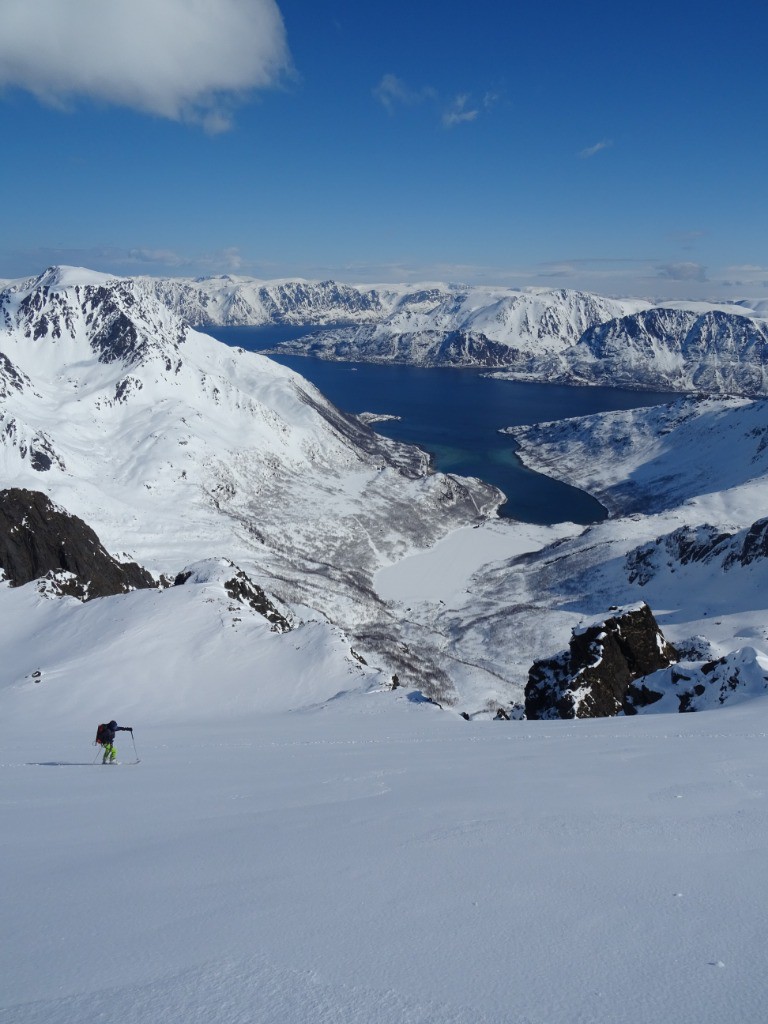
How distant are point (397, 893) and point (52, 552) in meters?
53.4

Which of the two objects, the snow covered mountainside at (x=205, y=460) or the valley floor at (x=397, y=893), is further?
the snow covered mountainside at (x=205, y=460)

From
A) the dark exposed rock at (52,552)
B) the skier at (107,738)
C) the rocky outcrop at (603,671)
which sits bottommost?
the rocky outcrop at (603,671)

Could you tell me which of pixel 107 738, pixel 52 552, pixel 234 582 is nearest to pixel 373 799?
pixel 107 738

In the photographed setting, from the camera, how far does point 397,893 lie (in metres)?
7.50

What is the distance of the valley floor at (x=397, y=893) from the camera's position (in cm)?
529

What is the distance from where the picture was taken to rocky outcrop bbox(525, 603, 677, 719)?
35156 mm

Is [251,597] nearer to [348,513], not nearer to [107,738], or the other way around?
[107,738]

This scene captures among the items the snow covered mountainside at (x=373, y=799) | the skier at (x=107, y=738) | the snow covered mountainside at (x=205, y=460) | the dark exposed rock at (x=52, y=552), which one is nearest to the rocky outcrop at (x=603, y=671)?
the snow covered mountainside at (x=373, y=799)

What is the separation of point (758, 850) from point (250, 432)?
143240 millimetres

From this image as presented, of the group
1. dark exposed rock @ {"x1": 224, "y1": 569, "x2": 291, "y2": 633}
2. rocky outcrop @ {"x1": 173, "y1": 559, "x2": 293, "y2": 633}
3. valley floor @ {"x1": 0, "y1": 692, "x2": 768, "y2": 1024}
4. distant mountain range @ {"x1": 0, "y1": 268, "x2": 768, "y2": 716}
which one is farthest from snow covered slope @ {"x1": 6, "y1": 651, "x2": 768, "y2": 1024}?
rocky outcrop @ {"x1": 173, "y1": 559, "x2": 293, "y2": 633}

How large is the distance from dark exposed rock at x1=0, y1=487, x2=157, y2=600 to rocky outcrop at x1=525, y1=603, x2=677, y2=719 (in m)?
36.4

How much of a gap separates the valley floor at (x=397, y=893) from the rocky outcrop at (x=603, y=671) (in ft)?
67.3

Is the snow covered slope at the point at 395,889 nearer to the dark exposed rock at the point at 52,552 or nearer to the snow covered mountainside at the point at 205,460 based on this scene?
the dark exposed rock at the point at 52,552

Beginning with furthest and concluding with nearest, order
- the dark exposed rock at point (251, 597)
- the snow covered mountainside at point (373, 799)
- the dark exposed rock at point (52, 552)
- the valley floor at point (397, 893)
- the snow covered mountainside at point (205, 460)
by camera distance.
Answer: the snow covered mountainside at point (205, 460)
the dark exposed rock at point (251, 597)
the dark exposed rock at point (52, 552)
the snow covered mountainside at point (373, 799)
the valley floor at point (397, 893)
